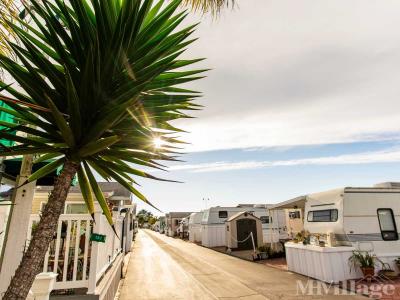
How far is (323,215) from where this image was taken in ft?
35.9

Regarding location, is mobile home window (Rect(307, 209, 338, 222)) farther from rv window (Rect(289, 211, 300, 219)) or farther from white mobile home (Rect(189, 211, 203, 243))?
white mobile home (Rect(189, 211, 203, 243))

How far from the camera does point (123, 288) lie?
8.16 m

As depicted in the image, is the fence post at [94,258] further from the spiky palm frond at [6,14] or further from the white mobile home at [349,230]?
the white mobile home at [349,230]

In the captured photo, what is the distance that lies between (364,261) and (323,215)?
222cm

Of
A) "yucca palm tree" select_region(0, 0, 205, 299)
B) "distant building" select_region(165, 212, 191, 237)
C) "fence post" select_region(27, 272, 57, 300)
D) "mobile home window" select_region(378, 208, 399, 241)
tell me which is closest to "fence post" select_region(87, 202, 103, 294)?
"fence post" select_region(27, 272, 57, 300)

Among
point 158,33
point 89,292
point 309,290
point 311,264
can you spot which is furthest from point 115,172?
point 311,264

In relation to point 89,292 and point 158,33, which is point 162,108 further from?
point 89,292

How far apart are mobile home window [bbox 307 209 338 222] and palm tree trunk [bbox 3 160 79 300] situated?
10722 millimetres

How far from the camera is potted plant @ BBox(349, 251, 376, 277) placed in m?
8.92

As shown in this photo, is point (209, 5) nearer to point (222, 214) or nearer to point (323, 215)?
point (323, 215)

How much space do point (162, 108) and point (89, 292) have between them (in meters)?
3.72

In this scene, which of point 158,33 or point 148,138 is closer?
point 148,138

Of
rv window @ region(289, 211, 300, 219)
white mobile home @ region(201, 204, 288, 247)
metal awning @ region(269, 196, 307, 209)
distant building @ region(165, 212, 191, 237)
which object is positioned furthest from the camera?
distant building @ region(165, 212, 191, 237)

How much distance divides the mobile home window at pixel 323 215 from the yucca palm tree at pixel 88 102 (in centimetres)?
993
